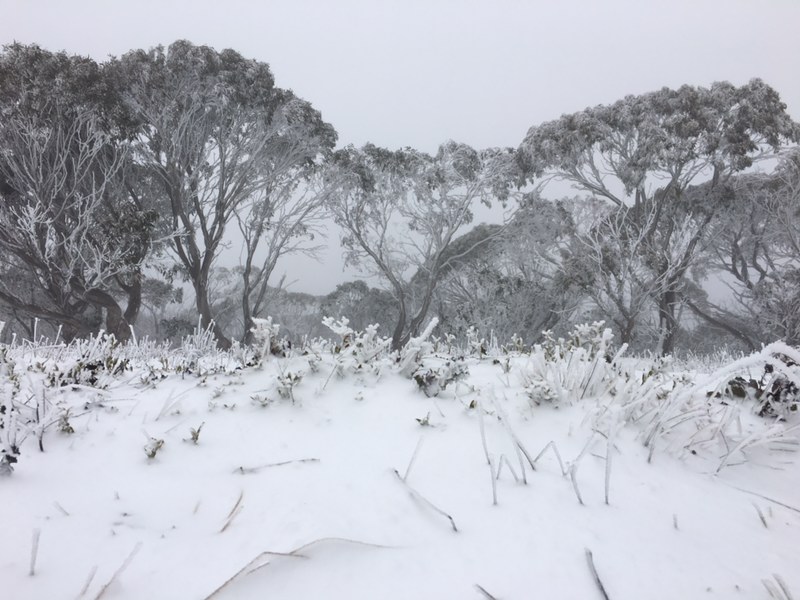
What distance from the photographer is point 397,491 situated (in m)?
1.59

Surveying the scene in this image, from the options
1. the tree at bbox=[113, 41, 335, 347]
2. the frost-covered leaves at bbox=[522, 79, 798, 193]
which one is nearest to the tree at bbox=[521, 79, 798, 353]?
the frost-covered leaves at bbox=[522, 79, 798, 193]

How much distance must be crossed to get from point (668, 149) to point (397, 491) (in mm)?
15056

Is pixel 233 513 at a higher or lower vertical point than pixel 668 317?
lower

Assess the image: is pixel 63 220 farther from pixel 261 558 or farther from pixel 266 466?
pixel 261 558

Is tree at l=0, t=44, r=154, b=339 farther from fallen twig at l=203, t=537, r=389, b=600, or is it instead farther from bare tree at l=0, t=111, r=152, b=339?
fallen twig at l=203, t=537, r=389, b=600

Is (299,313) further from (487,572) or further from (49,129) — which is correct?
(487,572)

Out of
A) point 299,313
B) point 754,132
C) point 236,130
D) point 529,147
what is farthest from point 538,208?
point 299,313

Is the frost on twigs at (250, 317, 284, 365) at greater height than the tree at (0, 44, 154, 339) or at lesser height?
lesser

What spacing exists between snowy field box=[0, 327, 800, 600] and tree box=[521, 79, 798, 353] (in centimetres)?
1162

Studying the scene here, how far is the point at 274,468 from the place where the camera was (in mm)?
1740

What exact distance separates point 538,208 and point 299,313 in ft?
48.4

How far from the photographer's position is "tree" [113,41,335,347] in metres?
11.8

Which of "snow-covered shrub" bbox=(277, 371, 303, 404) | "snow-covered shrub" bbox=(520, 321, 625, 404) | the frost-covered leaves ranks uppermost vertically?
the frost-covered leaves

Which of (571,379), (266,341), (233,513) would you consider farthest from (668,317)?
(233,513)
